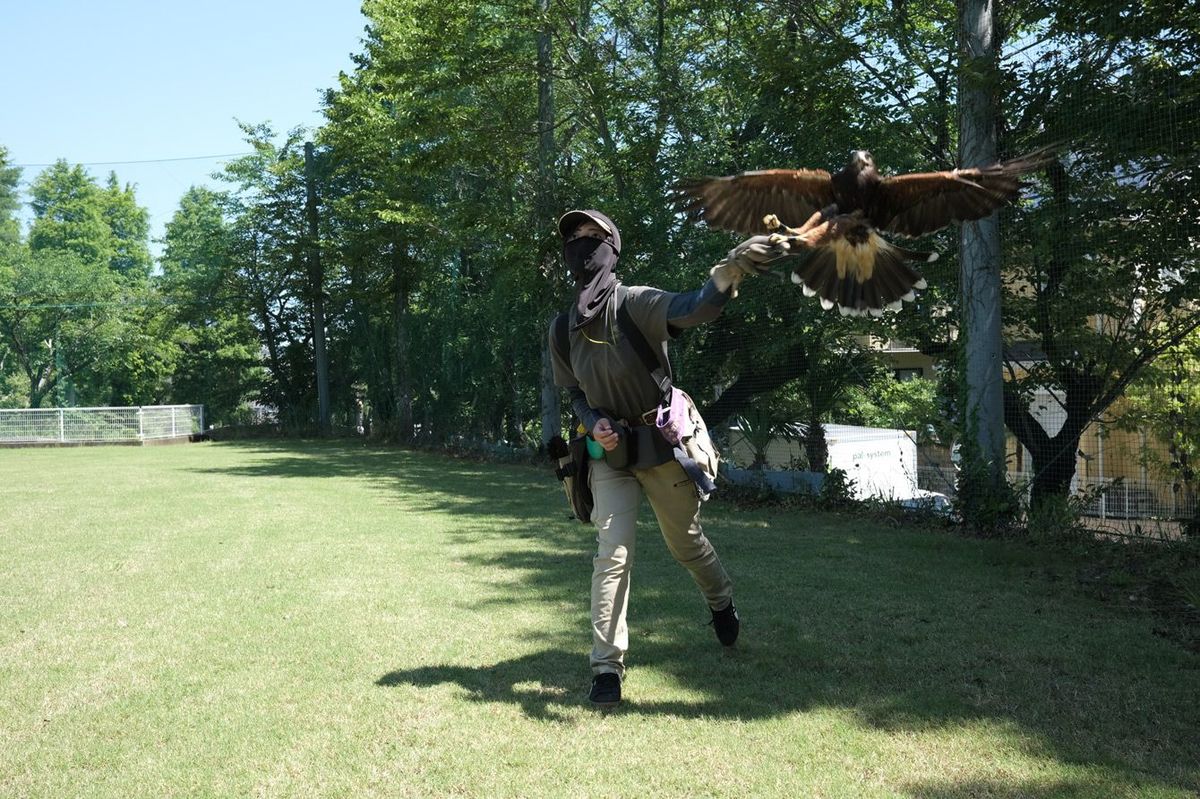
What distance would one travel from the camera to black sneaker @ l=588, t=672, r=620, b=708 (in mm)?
3805

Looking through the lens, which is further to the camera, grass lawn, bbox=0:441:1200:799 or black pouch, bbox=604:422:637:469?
black pouch, bbox=604:422:637:469

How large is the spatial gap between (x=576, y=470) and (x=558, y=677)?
3.12 ft

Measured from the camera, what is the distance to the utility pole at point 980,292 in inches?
324

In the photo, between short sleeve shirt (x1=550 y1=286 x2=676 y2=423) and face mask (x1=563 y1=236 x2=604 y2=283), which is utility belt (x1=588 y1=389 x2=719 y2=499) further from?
face mask (x1=563 y1=236 x2=604 y2=283)

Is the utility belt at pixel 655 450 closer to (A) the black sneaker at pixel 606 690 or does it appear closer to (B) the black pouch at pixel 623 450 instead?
(B) the black pouch at pixel 623 450

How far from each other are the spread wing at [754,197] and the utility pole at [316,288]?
2528cm

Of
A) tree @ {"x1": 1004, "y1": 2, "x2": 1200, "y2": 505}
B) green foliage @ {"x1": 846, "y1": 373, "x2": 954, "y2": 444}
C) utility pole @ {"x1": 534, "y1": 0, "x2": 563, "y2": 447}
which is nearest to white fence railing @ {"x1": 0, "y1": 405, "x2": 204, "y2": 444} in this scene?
utility pole @ {"x1": 534, "y1": 0, "x2": 563, "y2": 447}

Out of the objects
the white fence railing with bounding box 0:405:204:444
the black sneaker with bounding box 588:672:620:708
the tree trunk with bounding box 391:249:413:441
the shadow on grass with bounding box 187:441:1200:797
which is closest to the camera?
the shadow on grass with bounding box 187:441:1200:797

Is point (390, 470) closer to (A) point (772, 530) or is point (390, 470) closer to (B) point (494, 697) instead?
(A) point (772, 530)

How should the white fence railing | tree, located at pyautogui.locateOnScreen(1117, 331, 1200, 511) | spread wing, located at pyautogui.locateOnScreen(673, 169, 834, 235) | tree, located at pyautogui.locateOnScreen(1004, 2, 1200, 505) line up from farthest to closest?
1. the white fence railing
2. tree, located at pyautogui.locateOnScreen(1117, 331, 1200, 511)
3. tree, located at pyautogui.locateOnScreen(1004, 2, 1200, 505)
4. spread wing, located at pyautogui.locateOnScreen(673, 169, 834, 235)

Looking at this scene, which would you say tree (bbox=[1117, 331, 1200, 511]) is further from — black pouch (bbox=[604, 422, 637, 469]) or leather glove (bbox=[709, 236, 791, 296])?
leather glove (bbox=[709, 236, 791, 296])

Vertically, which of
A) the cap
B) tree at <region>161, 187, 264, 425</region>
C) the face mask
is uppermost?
tree at <region>161, 187, 264, 425</region>

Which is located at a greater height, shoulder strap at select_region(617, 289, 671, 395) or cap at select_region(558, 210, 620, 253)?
cap at select_region(558, 210, 620, 253)

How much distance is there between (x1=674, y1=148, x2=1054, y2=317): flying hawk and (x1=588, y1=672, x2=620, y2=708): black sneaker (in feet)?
6.36
